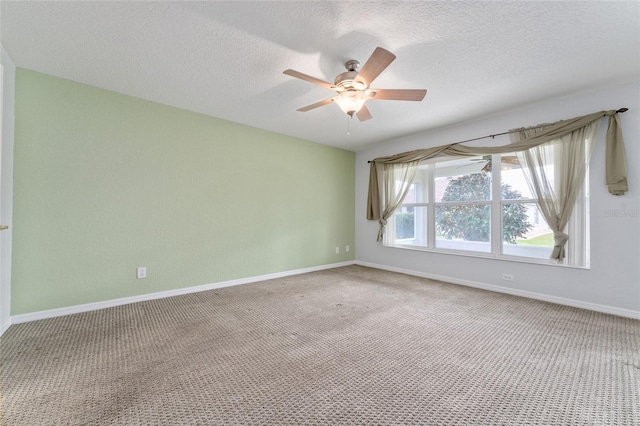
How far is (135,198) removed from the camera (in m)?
3.16

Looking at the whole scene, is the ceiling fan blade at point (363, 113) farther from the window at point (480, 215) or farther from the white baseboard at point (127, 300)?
the white baseboard at point (127, 300)

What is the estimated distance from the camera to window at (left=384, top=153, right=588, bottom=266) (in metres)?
3.34

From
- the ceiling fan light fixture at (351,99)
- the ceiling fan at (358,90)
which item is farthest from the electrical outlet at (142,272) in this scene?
the ceiling fan light fixture at (351,99)

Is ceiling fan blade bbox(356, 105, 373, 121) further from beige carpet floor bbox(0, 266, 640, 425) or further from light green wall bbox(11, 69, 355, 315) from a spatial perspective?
beige carpet floor bbox(0, 266, 640, 425)

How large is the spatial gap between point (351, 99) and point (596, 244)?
10.5ft

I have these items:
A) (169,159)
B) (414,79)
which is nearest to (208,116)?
(169,159)

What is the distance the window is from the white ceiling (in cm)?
111

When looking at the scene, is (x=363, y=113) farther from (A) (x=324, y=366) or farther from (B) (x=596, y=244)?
(B) (x=596, y=244)

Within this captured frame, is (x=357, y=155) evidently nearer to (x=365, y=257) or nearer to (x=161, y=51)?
(x=365, y=257)

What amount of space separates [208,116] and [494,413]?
4.25 meters

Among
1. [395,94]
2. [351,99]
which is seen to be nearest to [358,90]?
[351,99]

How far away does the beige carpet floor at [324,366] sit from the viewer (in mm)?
1408

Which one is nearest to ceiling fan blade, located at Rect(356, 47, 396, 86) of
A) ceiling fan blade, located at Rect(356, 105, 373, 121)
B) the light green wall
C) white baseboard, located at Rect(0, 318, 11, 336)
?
ceiling fan blade, located at Rect(356, 105, 373, 121)

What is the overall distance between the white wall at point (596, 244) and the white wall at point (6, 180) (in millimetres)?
5254
